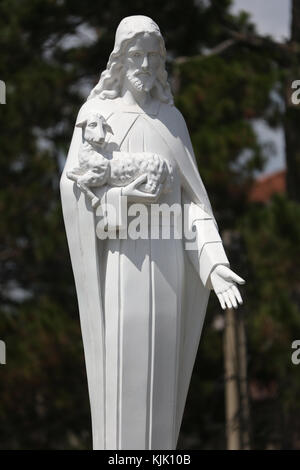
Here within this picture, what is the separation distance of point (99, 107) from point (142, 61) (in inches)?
17.4

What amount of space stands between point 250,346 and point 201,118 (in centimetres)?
344

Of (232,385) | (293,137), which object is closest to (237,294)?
(232,385)

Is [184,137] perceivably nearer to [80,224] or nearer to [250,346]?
[80,224]

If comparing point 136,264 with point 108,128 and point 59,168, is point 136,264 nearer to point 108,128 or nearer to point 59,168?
point 108,128

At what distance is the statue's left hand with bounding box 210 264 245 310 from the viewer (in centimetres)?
711

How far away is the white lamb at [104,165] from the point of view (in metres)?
7.25

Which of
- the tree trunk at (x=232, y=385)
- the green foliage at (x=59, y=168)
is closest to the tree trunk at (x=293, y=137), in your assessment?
the green foliage at (x=59, y=168)

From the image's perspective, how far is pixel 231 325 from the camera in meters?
14.0

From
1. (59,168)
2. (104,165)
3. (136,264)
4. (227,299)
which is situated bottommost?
(227,299)

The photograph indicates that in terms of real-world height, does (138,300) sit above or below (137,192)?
below

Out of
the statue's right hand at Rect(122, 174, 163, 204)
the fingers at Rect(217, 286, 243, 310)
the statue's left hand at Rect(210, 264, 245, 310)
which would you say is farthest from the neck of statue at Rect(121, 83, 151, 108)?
the fingers at Rect(217, 286, 243, 310)

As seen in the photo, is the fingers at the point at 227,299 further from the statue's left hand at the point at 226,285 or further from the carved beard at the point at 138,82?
the carved beard at the point at 138,82

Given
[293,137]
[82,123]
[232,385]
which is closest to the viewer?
[82,123]

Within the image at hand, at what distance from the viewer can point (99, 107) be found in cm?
761
